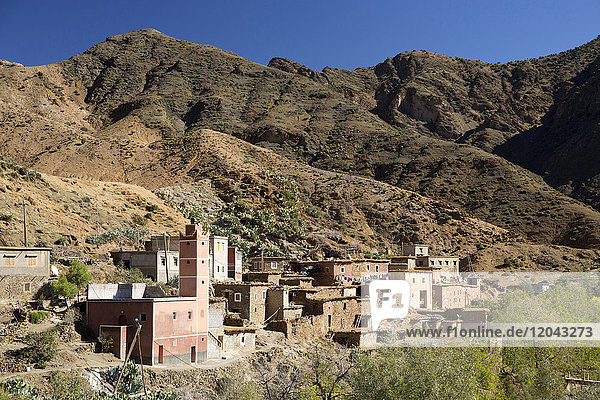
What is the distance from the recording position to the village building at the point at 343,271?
4734cm

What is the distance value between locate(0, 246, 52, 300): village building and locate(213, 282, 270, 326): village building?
9215 millimetres

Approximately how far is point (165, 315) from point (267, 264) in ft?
63.6

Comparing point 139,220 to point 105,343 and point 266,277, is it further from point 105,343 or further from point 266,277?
point 105,343

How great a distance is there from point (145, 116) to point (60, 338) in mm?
79375

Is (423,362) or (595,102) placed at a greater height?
(595,102)

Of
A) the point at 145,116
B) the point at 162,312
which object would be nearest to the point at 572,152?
the point at 145,116

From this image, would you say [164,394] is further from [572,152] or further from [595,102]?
[595,102]

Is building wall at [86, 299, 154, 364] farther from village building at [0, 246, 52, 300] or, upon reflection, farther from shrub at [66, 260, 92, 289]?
village building at [0, 246, 52, 300]

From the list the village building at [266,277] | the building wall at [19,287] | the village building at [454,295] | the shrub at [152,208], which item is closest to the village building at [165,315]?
the building wall at [19,287]

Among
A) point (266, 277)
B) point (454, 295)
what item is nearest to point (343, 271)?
point (266, 277)

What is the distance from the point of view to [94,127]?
10994cm

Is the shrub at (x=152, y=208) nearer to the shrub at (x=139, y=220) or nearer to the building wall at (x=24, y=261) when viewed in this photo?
the shrub at (x=139, y=220)

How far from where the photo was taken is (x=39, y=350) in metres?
27.1

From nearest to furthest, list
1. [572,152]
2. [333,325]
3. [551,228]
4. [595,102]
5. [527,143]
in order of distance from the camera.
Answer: [333,325]
[551,228]
[572,152]
[595,102]
[527,143]
